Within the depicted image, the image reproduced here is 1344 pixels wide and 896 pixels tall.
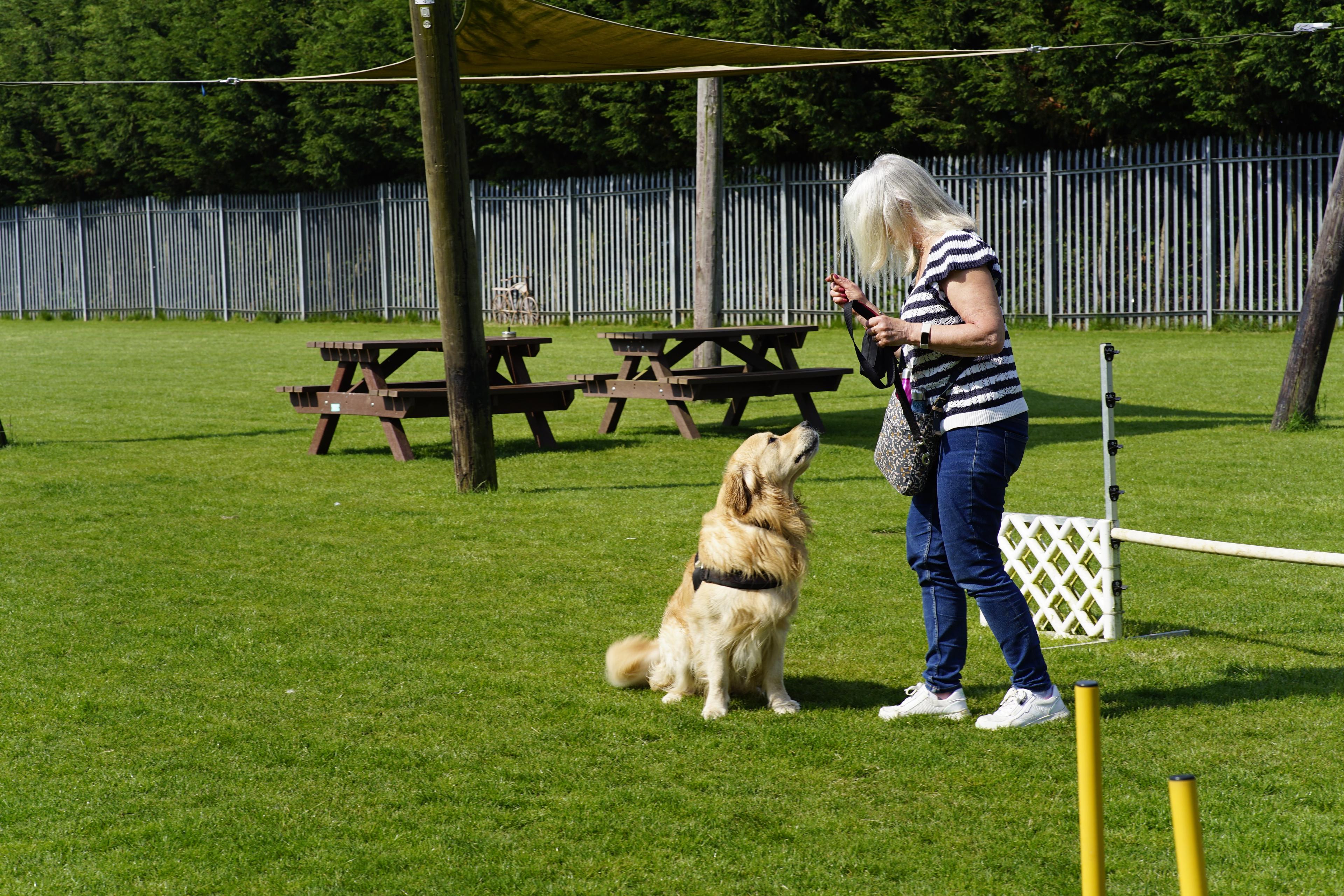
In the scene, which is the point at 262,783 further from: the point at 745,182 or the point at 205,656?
the point at 745,182

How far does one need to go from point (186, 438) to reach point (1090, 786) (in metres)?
11.1

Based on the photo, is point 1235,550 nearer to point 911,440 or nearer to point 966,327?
point 911,440

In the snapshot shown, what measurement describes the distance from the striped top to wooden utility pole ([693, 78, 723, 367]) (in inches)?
411

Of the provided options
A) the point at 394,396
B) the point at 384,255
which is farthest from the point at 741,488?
the point at 384,255

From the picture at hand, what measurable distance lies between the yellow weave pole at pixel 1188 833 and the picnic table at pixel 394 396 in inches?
340

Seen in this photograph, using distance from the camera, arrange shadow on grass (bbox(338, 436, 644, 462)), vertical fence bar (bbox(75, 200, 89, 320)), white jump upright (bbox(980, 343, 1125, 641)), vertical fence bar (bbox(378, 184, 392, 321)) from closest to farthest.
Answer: white jump upright (bbox(980, 343, 1125, 641))
shadow on grass (bbox(338, 436, 644, 462))
vertical fence bar (bbox(378, 184, 392, 321))
vertical fence bar (bbox(75, 200, 89, 320))

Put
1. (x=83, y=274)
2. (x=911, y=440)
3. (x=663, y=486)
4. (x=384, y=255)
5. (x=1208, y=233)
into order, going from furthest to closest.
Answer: (x=83, y=274), (x=384, y=255), (x=1208, y=233), (x=663, y=486), (x=911, y=440)

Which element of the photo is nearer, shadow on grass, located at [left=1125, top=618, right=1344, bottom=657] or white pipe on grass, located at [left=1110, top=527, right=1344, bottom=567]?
white pipe on grass, located at [left=1110, top=527, right=1344, bottom=567]

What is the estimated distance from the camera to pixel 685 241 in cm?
2422

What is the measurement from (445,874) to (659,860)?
53 centimetres

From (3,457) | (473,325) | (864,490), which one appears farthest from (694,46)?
(3,457)

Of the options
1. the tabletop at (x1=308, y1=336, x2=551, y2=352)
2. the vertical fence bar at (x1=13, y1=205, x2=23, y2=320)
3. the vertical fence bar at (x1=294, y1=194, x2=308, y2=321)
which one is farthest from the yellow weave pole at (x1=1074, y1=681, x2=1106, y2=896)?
the vertical fence bar at (x1=13, y1=205, x2=23, y2=320)

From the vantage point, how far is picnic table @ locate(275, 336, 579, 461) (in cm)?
1035

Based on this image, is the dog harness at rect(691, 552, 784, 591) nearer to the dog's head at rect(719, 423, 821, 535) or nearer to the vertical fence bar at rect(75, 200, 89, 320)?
the dog's head at rect(719, 423, 821, 535)
